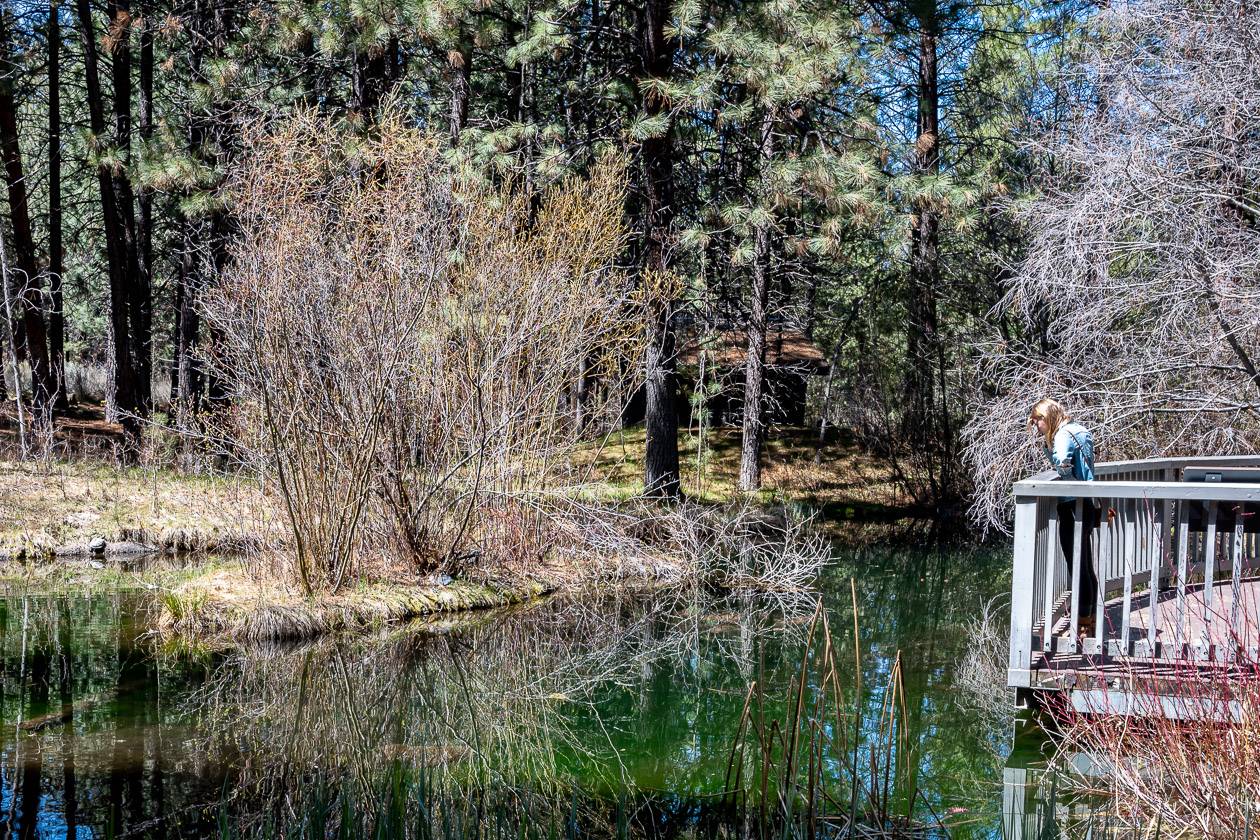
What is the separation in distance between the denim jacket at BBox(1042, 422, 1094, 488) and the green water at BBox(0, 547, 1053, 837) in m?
1.65

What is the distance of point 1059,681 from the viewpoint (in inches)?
272

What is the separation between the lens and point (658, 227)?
1611 cm

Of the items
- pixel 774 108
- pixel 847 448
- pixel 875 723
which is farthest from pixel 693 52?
pixel 875 723

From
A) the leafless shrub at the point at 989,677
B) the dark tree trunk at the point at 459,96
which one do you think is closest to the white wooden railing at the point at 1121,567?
the leafless shrub at the point at 989,677

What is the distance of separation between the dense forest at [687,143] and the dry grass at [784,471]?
48 centimetres

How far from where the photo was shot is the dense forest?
587 inches

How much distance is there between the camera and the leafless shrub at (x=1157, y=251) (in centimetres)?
1191

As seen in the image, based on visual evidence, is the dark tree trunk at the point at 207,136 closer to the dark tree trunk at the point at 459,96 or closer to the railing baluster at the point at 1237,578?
the dark tree trunk at the point at 459,96

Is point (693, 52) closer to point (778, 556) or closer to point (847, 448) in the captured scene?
point (778, 556)

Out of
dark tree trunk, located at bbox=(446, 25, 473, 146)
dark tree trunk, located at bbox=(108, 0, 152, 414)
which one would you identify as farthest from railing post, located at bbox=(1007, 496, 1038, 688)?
dark tree trunk, located at bbox=(108, 0, 152, 414)

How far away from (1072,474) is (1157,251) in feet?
18.5

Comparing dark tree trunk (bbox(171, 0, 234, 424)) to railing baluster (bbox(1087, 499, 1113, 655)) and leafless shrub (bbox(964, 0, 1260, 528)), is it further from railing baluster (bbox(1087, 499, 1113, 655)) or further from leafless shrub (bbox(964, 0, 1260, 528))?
railing baluster (bbox(1087, 499, 1113, 655))

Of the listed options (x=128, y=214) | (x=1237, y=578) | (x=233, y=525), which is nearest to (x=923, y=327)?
(x=233, y=525)

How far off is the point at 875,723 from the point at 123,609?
753cm
